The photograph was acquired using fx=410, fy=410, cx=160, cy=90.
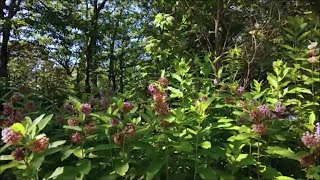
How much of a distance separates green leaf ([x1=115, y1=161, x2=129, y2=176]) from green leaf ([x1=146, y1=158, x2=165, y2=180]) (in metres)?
0.11

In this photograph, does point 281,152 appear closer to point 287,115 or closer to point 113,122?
point 287,115

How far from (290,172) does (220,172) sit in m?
0.57

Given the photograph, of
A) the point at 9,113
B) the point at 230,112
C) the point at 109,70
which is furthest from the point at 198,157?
the point at 109,70

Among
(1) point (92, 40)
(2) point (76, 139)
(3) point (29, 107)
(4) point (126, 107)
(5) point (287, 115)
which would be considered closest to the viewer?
(2) point (76, 139)

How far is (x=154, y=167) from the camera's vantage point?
187 centimetres

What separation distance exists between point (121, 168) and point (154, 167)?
0.16 meters

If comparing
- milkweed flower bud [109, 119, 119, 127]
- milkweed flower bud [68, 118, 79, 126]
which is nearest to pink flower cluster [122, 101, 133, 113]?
milkweed flower bud [109, 119, 119, 127]

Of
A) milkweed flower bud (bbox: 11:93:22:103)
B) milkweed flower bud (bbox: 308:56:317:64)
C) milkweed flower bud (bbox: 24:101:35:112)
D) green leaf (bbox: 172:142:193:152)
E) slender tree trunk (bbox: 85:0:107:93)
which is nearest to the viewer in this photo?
green leaf (bbox: 172:142:193:152)

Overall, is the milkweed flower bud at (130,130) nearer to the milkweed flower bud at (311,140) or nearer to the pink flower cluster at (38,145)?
the pink flower cluster at (38,145)

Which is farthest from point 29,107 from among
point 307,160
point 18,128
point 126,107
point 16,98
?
point 307,160

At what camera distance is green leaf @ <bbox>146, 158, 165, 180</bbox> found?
5.98 ft

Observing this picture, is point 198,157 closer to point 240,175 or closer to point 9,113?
point 240,175

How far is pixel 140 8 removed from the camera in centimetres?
1650

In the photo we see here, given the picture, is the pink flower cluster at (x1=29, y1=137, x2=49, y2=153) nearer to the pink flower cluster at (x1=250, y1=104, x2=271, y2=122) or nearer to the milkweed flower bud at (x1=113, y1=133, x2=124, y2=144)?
the milkweed flower bud at (x1=113, y1=133, x2=124, y2=144)
